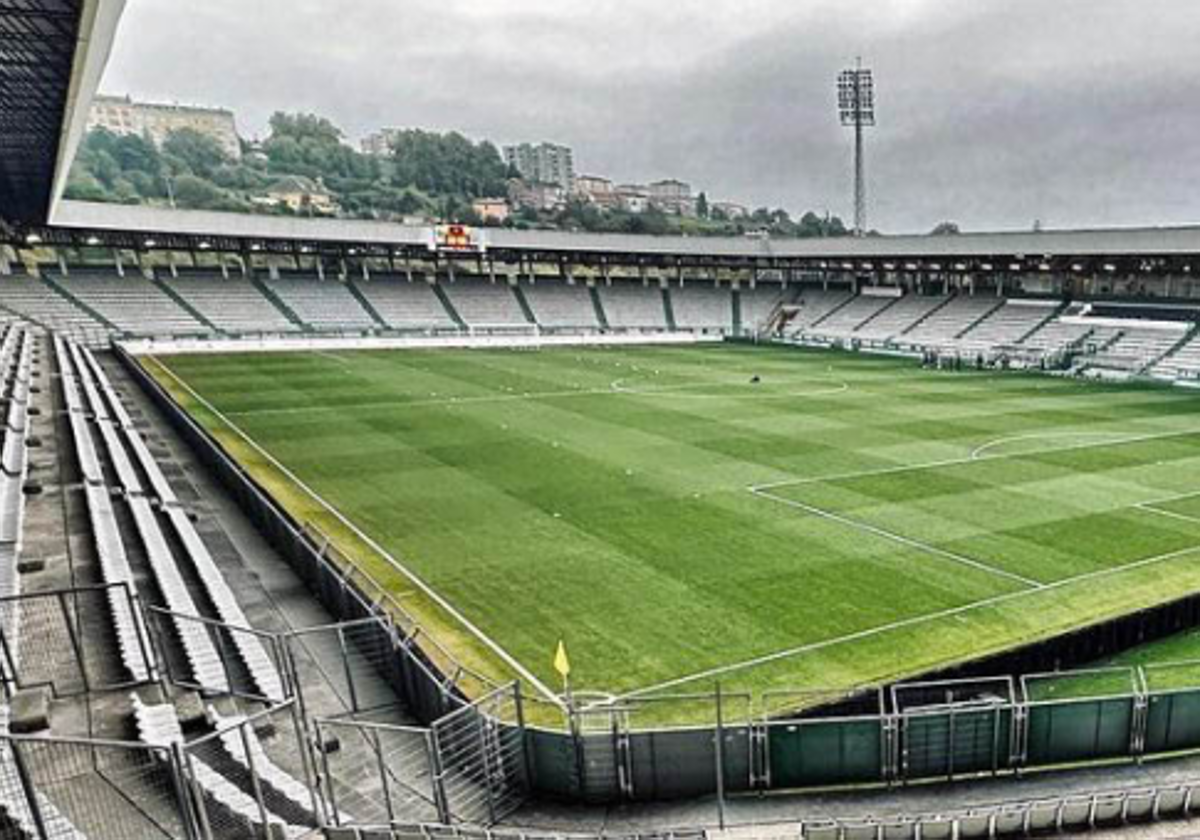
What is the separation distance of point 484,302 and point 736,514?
5816 centimetres

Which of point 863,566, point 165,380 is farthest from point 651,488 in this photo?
point 165,380

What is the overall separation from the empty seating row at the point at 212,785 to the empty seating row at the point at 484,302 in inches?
2582

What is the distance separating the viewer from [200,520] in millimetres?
21031

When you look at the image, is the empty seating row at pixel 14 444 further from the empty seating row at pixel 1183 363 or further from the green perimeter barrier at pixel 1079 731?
the empty seating row at pixel 1183 363

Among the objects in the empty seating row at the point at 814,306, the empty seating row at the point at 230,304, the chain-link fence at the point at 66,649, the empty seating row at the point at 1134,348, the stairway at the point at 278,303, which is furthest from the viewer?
the empty seating row at the point at 814,306

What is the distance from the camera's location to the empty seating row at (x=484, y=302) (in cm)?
7488

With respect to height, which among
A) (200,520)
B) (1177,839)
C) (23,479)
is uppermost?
(23,479)

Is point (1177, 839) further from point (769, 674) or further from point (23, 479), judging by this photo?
point (23, 479)

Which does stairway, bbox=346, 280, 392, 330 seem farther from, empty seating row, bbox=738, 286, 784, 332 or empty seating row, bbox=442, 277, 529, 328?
empty seating row, bbox=738, 286, 784, 332

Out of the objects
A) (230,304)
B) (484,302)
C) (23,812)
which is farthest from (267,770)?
(484,302)

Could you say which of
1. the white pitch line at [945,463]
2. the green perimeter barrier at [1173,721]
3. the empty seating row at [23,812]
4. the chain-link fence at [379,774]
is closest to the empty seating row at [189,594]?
the chain-link fence at [379,774]

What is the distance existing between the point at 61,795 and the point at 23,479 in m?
12.3

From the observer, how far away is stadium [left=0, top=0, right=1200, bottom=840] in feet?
31.7

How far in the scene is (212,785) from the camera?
763 cm
